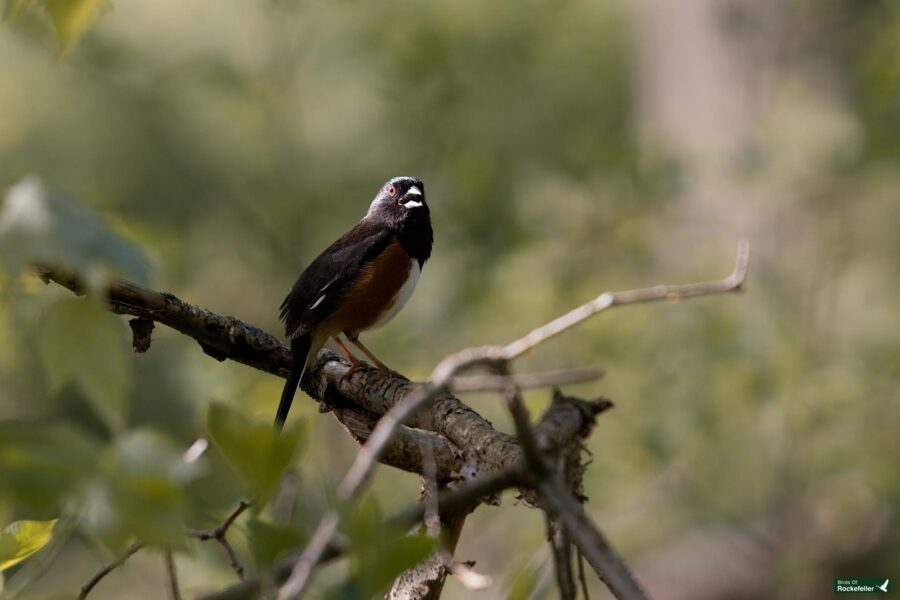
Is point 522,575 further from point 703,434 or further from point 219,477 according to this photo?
point 703,434

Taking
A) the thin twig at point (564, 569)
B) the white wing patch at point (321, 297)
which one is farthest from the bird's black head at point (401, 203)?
the thin twig at point (564, 569)

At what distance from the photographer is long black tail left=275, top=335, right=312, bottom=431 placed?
3643 mm

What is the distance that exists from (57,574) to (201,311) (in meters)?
6.70

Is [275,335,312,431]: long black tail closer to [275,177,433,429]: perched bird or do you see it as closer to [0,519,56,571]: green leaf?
[275,177,433,429]: perched bird

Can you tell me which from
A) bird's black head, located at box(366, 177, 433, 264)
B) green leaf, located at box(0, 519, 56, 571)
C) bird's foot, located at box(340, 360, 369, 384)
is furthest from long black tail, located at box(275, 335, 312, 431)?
green leaf, located at box(0, 519, 56, 571)

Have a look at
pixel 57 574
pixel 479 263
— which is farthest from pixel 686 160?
pixel 57 574

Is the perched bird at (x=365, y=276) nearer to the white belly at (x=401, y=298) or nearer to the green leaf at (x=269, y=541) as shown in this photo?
the white belly at (x=401, y=298)

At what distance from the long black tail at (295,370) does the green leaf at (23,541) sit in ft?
5.88

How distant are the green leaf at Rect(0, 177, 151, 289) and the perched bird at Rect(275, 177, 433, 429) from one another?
333cm

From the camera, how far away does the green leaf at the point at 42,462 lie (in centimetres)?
101

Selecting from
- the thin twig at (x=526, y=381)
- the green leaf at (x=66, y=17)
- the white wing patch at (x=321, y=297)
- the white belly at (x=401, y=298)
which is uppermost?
the white belly at (x=401, y=298)

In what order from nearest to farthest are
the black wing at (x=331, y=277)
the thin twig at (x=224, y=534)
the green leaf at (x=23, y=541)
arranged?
the green leaf at (x=23, y=541)
the thin twig at (x=224, y=534)
the black wing at (x=331, y=277)

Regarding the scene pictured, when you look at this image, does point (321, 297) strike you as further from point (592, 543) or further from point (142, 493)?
point (142, 493)

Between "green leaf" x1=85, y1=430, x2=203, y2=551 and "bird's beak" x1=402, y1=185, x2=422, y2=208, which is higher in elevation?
"bird's beak" x1=402, y1=185, x2=422, y2=208
